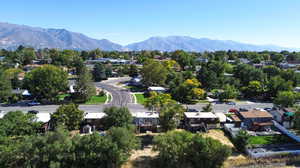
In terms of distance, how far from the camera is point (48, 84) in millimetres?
45125

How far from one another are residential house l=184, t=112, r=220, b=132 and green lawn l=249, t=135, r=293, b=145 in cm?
678

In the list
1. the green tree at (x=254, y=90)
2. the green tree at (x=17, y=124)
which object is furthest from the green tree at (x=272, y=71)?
the green tree at (x=17, y=124)

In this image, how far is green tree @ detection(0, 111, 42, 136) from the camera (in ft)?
81.4

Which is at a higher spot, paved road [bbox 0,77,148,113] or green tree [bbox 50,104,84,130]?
green tree [bbox 50,104,84,130]

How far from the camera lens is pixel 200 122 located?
115 feet

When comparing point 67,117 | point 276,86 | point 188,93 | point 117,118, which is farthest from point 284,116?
point 67,117

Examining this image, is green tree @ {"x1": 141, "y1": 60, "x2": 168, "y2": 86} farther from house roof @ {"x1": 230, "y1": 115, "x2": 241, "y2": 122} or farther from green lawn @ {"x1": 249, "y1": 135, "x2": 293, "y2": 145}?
green lawn @ {"x1": 249, "y1": 135, "x2": 293, "y2": 145}

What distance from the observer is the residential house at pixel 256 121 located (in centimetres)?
3494

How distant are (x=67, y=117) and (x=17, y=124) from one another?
6.85 meters

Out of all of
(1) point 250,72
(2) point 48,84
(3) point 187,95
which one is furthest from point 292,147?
(2) point 48,84

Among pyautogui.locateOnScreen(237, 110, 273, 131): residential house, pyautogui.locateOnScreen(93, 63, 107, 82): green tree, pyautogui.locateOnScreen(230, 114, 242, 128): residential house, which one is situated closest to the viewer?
pyautogui.locateOnScreen(237, 110, 273, 131): residential house

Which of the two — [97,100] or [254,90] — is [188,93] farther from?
[97,100]

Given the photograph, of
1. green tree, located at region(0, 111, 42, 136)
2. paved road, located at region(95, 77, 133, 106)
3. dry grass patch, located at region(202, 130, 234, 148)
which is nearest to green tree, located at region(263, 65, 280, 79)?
dry grass patch, located at region(202, 130, 234, 148)

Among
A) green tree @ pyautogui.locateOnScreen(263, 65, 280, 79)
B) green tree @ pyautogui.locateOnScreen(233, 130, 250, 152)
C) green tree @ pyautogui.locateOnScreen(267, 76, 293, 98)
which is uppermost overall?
green tree @ pyautogui.locateOnScreen(263, 65, 280, 79)
